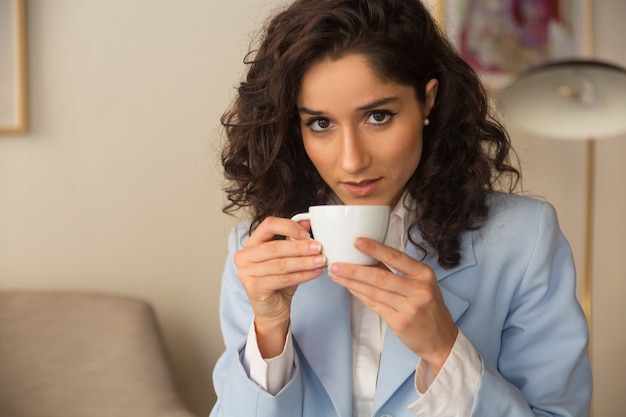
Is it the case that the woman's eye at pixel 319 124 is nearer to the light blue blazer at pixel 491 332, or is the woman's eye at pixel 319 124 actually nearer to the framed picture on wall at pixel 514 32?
the light blue blazer at pixel 491 332

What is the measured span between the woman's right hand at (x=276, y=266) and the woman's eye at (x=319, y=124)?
0.22m

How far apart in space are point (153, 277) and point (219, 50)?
0.66 meters

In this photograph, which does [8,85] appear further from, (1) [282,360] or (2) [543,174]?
(2) [543,174]

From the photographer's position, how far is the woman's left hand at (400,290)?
35.6 inches

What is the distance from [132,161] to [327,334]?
0.98 meters

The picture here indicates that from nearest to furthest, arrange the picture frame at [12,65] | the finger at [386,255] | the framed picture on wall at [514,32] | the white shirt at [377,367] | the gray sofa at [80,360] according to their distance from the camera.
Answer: the finger at [386,255], the white shirt at [377,367], the gray sofa at [80,360], the picture frame at [12,65], the framed picture on wall at [514,32]

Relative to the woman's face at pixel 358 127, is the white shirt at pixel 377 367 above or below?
below

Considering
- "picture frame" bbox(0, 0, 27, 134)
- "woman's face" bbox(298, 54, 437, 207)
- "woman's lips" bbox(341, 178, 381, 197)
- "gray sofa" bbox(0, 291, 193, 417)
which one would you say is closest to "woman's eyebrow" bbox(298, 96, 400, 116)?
"woman's face" bbox(298, 54, 437, 207)

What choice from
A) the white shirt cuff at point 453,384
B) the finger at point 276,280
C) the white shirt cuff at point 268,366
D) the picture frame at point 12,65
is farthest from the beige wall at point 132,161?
the white shirt cuff at point 453,384

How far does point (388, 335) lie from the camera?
1.19 meters

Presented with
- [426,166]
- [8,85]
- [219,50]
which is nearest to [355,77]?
[426,166]

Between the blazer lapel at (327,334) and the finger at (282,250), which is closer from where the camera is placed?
the finger at (282,250)

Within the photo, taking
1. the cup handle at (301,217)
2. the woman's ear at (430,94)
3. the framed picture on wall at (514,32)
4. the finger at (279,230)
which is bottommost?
the finger at (279,230)

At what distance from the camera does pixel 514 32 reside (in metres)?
2.34
